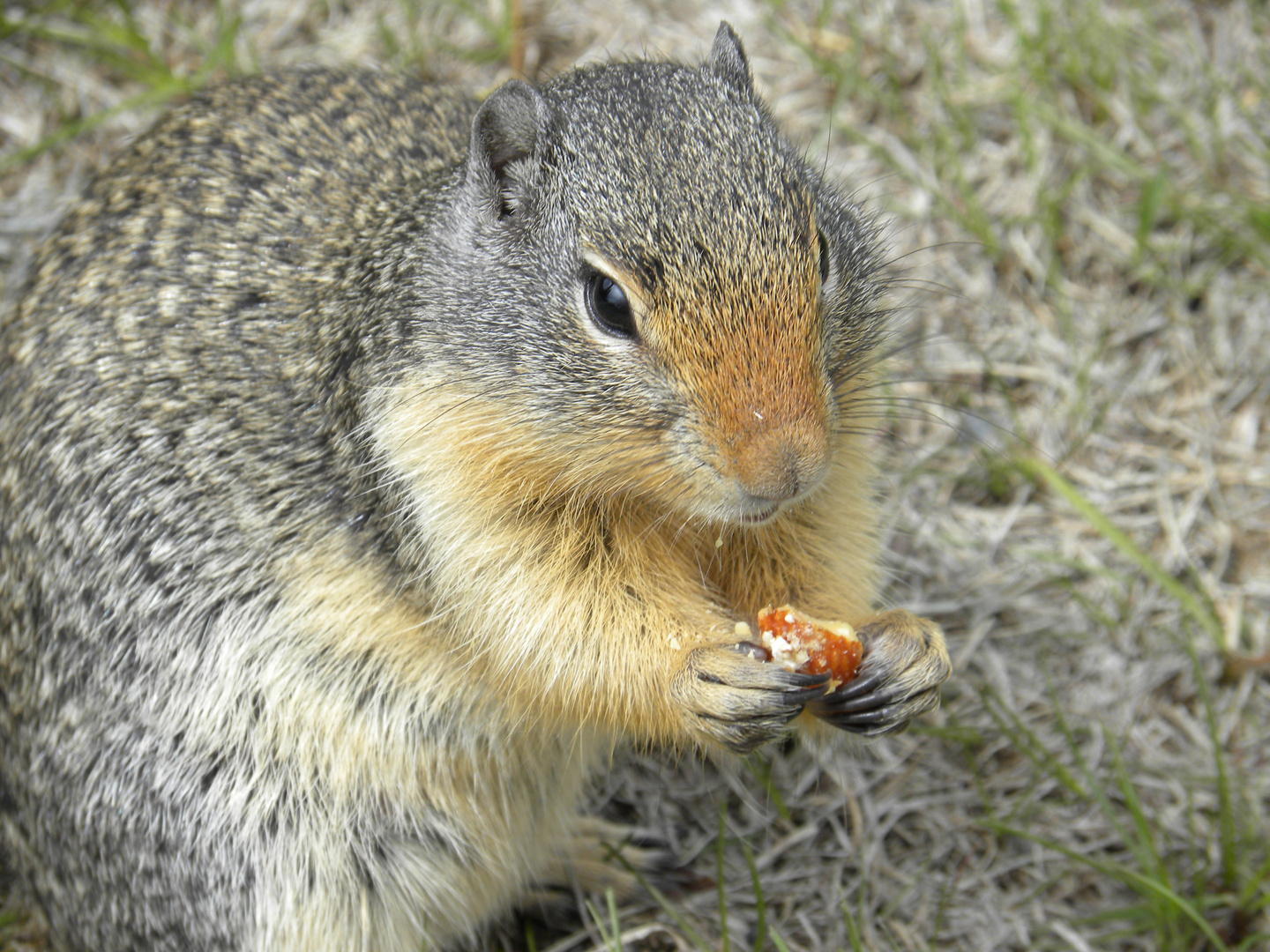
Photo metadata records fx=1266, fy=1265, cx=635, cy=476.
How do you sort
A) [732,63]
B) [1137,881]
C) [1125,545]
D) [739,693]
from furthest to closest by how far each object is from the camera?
[1125,545], [1137,881], [732,63], [739,693]

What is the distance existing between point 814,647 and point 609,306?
0.95 m

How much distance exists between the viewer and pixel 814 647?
9.94 ft

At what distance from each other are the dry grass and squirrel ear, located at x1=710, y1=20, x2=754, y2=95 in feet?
2.36

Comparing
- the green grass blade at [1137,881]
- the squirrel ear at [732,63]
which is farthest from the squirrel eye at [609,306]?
the green grass blade at [1137,881]

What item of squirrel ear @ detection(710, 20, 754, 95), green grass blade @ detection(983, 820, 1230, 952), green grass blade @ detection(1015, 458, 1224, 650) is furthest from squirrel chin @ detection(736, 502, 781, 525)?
green grass blade @ detection(1015, 458, 1224, 650)

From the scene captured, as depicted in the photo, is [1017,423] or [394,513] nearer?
[394,513]

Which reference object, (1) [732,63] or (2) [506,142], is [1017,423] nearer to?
(1) [732,63]

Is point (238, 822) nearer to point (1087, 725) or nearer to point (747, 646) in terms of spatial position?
point (747, 646)

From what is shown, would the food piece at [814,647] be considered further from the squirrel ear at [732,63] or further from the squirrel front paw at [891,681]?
the squirrel ear at [732,63]

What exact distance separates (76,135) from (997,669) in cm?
426

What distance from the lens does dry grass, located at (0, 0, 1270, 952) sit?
4.11 metres

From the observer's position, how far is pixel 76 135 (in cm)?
527

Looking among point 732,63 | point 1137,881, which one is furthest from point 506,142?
point 1137,881

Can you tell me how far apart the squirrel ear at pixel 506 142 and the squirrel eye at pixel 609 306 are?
0.35 meters
